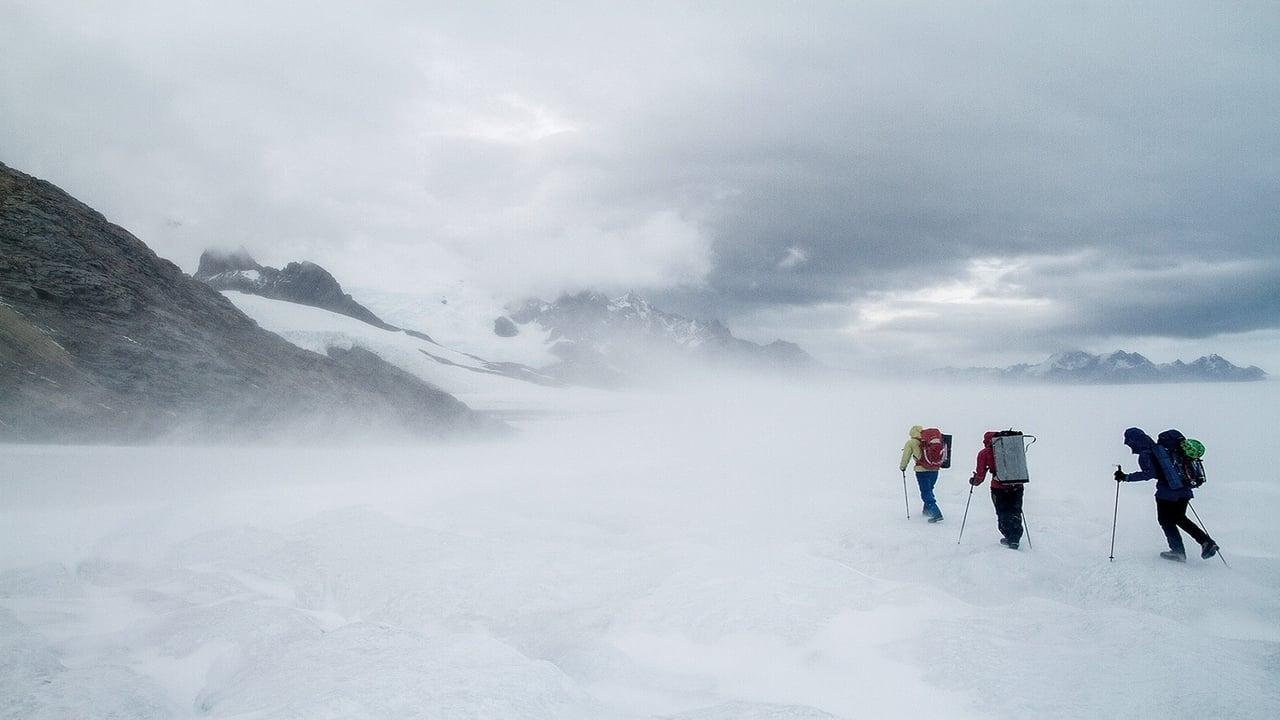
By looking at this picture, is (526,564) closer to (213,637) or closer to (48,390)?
(213,637)

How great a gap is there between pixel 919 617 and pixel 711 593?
3167 mm

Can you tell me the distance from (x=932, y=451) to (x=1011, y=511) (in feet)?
8.82

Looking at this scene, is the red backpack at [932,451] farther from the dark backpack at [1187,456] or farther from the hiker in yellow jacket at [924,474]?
the dark backpack at [1187,456]

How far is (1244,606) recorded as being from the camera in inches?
346

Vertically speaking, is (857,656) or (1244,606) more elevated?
(1244,606)

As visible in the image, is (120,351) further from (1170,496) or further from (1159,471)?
(1170,496)

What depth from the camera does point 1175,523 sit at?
34.7 feet

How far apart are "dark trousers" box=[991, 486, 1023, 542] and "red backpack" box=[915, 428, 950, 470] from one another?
235 centimetres

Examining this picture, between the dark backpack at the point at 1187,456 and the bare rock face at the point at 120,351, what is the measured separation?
1265 inches

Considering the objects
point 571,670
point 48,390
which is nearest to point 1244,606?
point 571,670

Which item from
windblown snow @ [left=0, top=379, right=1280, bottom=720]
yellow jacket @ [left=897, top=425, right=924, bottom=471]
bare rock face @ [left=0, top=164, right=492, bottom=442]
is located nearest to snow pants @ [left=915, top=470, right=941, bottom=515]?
yellow jacket @ [left=897, top=425, right=924, bottom=471]

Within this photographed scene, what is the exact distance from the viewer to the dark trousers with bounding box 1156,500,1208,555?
1043 cm

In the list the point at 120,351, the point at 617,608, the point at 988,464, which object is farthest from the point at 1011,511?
the point at 120,351

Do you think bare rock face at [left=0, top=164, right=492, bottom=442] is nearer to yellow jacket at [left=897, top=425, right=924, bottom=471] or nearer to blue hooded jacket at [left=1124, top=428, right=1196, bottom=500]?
yellow jacket at [left=897, top=425, right=924, bottom=471]
